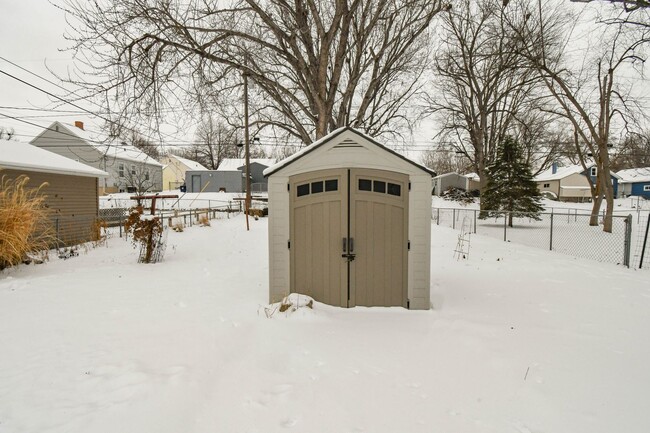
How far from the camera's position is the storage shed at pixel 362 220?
15.4 feet

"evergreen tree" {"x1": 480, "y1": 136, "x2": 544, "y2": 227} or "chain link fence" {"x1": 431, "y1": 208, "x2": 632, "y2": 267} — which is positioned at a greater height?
"evergreen tree" {"x1": 480, "y1": 136, "x2": 544, "y2": 227}

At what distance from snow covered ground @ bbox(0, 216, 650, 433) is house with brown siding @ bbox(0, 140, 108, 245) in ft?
18.9

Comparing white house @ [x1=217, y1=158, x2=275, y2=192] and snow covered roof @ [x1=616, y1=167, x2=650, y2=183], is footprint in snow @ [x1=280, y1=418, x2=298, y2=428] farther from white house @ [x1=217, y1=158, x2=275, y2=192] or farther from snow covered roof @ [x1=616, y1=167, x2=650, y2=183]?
snow covered roof @ [x1=616, y1=167, x2=650, y2=183]

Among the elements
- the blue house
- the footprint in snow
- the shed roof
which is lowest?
the footprint in snow

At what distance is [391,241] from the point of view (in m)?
4.73

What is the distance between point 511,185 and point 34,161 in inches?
868

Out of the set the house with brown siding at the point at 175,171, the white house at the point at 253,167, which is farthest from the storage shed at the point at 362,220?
the house with brown siding at the point at 175,171

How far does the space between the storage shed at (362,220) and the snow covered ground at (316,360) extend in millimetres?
359

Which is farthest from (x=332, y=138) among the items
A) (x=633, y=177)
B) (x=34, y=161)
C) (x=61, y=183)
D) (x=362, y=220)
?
(x=633, y=177)

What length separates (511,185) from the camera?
1816 centimetres

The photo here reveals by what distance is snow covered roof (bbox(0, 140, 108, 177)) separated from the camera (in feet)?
30.7

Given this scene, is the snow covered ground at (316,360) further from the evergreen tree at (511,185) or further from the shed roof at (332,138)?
the evergreen tree at (511,185)

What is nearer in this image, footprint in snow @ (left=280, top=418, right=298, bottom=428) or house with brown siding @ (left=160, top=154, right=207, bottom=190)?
footprint in snow @ (left=280, top=418, right=298, bottom=428)

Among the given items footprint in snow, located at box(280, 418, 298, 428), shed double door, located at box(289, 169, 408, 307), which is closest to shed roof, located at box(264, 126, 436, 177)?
shed double door, located at box(289, 169, 408, 307)
